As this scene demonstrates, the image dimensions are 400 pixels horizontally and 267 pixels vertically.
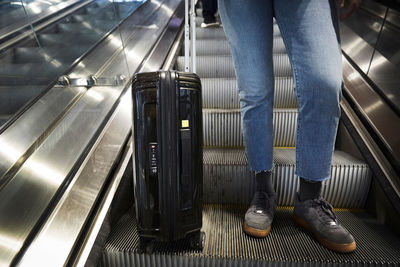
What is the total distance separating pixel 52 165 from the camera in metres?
1.10

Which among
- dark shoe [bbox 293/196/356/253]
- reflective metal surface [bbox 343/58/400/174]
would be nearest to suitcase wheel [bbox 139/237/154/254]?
dark shoe [bbox 293/196/356/253]

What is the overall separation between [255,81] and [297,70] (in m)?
0.18

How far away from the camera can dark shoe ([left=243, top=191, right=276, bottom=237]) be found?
43.9 inches

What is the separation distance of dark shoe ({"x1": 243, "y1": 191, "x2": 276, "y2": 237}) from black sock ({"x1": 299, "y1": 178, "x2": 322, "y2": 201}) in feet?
0.50

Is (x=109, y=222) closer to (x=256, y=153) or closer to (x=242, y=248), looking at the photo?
(x=242, y=248)

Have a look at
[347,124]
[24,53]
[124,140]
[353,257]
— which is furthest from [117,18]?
[353,257]

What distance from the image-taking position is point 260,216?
1147 mm

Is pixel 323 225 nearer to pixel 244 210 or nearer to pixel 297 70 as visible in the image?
pixel 244 210

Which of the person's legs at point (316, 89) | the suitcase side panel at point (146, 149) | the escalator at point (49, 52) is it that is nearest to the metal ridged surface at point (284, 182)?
the person's legs at point (316, 89)

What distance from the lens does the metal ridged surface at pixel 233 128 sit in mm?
1816

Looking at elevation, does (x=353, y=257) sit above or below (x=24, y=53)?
below

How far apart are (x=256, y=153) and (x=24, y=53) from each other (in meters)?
1.43

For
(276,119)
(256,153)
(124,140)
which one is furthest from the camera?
(276,119)

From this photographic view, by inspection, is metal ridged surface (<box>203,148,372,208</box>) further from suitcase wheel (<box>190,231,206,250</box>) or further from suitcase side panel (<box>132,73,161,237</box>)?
suitcase side panel (<box>132,73,161,237</box>)
